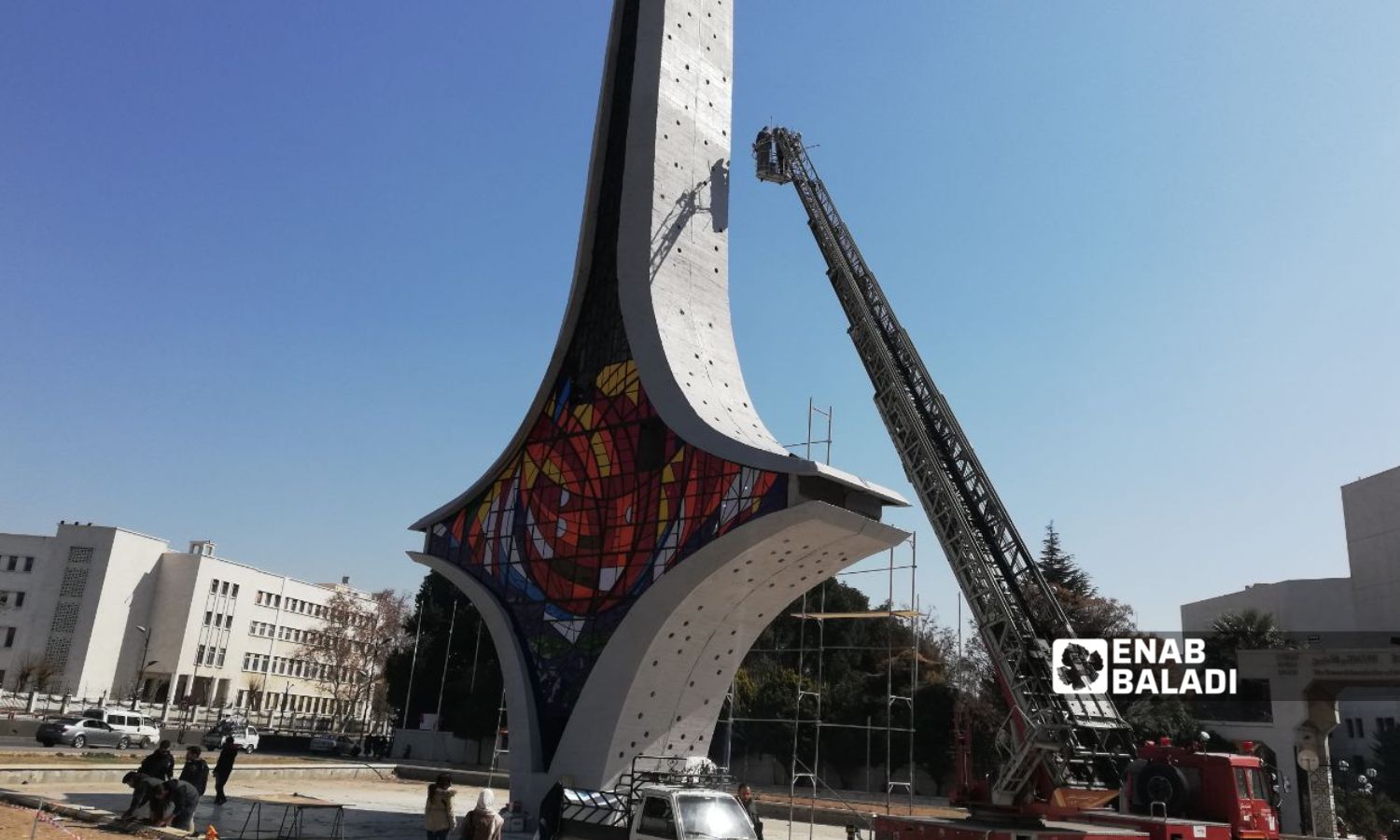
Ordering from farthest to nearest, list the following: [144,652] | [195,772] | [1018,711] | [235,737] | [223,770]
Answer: [144,652] → [235,737] → [223,770] → [1018,711] → [195,772]

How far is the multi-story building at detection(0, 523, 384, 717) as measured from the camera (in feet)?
214

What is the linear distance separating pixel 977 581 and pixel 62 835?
17.0 m

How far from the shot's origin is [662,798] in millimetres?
11125

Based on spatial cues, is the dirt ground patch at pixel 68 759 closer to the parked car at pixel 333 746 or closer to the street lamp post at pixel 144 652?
the parked car at pixel 333 746

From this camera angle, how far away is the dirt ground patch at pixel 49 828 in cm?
1218

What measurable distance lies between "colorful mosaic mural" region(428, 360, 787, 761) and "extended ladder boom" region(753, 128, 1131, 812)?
622 cm

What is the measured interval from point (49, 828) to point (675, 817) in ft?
29.5

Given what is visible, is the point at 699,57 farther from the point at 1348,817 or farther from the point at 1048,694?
the point at 1348,817

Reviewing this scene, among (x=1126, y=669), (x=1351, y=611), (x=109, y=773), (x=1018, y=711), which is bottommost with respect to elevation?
(x=109, y=773)

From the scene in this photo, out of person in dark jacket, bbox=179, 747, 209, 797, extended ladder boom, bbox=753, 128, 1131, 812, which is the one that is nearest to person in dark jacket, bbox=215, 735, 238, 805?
person in dark jacket, bbox=179, 747, 209, 797

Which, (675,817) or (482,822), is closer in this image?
(482,822)

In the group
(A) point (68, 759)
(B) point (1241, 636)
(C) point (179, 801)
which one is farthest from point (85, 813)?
(B) point (1241, 636)

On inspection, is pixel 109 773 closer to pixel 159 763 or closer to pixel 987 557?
pixel 159 763

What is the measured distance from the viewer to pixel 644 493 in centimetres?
2022
